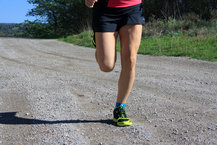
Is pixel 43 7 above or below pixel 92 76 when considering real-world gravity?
above

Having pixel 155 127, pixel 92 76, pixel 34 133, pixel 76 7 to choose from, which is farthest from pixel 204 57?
pixel 76 7

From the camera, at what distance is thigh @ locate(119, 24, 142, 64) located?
2.55 meters

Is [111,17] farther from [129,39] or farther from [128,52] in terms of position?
[128,52]

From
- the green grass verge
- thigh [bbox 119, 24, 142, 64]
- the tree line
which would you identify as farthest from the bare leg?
the tree line

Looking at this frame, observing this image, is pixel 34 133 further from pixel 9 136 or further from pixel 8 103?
pixel 8 103

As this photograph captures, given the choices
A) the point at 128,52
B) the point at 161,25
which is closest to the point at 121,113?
the point at 128,52

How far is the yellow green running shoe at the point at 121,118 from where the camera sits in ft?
8.83

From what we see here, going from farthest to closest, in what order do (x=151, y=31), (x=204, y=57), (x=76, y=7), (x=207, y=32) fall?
(x=76, y=7) < (x=151, y=31) < (x=207, y=32) < (x=204, y=57)

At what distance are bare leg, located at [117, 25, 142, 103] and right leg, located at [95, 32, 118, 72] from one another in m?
0.11

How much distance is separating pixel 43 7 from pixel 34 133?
83.2 feet

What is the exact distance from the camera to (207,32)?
10961 mm

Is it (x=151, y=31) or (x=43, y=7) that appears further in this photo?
(x=43, y=7)

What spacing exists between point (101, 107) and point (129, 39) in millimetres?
1131

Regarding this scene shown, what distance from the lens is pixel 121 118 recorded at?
2.70 meters
